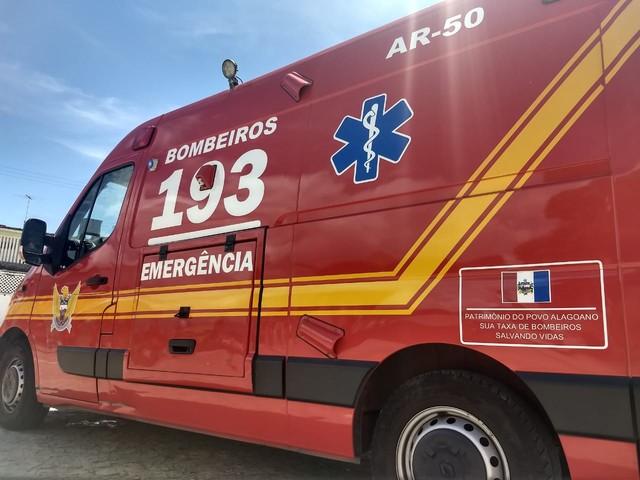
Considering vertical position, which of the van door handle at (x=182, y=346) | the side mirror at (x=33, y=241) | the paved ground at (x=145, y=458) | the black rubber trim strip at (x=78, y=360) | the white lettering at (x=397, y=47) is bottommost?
the paved ground at (x=145, y=458)

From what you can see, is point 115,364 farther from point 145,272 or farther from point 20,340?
point 20,340

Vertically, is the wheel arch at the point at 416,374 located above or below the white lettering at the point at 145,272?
below

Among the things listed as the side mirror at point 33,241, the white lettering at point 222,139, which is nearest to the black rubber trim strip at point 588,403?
the white lettering at point 222,139

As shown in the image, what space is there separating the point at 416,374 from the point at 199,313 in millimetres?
1622

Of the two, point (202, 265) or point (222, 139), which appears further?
point (222, 139)

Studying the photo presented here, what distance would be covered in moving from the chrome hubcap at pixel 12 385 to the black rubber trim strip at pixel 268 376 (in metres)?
3.34

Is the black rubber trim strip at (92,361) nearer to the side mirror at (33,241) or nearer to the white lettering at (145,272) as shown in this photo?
the white lettering at (145,272)

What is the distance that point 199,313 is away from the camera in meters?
3.47

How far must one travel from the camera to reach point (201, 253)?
360cm

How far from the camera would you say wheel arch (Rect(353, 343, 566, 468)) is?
7.49 feet

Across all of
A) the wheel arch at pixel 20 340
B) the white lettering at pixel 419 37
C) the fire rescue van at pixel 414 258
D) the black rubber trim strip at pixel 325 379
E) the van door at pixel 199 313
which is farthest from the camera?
the wheel arch at pixel 20 340

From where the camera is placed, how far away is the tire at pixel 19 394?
16.3 feet

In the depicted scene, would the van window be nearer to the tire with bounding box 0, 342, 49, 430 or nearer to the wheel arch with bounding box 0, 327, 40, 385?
the wheel arch with bounding box 0, 327, 40, 385

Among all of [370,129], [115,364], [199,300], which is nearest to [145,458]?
[115,364]
